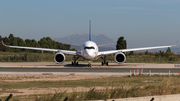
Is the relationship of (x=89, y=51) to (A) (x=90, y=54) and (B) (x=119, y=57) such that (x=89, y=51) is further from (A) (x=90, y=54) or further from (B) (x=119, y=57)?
(B) (x=119, y=57)

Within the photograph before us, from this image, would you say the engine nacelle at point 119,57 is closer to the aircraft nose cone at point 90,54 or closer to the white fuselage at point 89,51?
the white fuselage at point 89,51

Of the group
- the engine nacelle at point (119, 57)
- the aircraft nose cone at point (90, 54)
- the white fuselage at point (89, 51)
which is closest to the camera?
the aircraft nose cone at point (90, 54)

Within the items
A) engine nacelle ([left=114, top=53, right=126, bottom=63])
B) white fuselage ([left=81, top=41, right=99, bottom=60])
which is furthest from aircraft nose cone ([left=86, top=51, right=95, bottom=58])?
engine nacelle ([left=114, top=53, right=126, bottom=63])

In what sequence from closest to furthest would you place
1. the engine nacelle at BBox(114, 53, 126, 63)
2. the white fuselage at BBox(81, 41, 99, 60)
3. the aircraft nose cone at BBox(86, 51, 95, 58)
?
the aircraft nose cone at BBox(86, 51, 95, 58) → the white fuselage at BBox(81, 41, 99, 60) → the engine nacelle at BBox(114, 53, 126, 63)

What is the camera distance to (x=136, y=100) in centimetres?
1115

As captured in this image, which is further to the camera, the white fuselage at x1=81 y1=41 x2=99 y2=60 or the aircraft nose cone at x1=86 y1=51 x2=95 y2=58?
the white fuselage at x1=81 y1=41 x2=99 y2=60

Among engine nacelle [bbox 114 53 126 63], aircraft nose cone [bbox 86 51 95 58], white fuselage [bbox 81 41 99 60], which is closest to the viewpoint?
aircraft nose cone [bbox 86 51 95 58]

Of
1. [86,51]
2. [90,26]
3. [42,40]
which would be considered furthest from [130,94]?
[42,40]

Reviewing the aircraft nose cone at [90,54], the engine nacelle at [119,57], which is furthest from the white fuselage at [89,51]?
the engine nacelle at [119,57]

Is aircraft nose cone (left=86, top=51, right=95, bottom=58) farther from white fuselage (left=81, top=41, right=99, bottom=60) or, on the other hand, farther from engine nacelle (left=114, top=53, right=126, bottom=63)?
engine nacelle (left=114, top=53, right=126, bottom=63)

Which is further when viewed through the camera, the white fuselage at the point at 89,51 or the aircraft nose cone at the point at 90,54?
the white fuselage at the point at 89,51

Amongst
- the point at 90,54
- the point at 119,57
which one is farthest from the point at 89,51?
the point at 119,57

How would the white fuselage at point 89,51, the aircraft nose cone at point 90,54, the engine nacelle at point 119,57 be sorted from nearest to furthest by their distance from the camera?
the aircraft nose cone at point 90,54
the white fuselage at point 89,51
the engine nacelle at point 119,57

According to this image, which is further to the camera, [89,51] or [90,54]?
[89,51]
